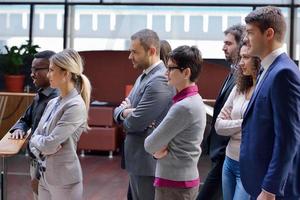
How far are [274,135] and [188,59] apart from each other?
79cm

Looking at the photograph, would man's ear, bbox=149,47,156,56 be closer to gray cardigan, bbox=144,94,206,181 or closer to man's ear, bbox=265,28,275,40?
gray cardigan, bbox=144,94,206,181

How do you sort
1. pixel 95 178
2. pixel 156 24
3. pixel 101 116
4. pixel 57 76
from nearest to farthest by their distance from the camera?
1. pixel 57 76
2. pixel 95 178
3. pixel 101 116
4. pixel 156 24

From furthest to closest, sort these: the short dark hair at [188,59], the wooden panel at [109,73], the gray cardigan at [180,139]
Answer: the wooden panel at [109,73]
the short dark hair at [188,59]
the gray cardigan at [180,139]

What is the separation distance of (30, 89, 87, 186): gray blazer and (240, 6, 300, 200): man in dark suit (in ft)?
3.40

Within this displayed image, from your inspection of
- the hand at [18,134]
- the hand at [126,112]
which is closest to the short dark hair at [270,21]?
the hand at [126,112]

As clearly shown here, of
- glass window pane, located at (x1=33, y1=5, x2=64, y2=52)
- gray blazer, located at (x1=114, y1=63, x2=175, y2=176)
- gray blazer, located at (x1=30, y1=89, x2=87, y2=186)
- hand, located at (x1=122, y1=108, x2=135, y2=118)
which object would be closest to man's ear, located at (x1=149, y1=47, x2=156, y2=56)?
gray blazer, located at (x1=114, y1=63, x2=175, y2=176)

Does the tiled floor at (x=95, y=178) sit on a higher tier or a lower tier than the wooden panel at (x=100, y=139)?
lower

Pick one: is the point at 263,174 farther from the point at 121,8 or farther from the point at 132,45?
the point at 121,8

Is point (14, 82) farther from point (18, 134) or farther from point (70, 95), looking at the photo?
point (70, 95)

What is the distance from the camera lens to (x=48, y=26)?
755 centimetres

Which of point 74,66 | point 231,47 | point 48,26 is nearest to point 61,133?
point 74,66

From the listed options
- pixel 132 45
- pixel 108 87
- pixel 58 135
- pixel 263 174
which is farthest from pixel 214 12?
pixel 263 174

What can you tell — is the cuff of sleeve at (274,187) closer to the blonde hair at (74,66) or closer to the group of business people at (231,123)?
the group of business people at (231,123)

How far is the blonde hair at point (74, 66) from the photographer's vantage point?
2.58 meters
